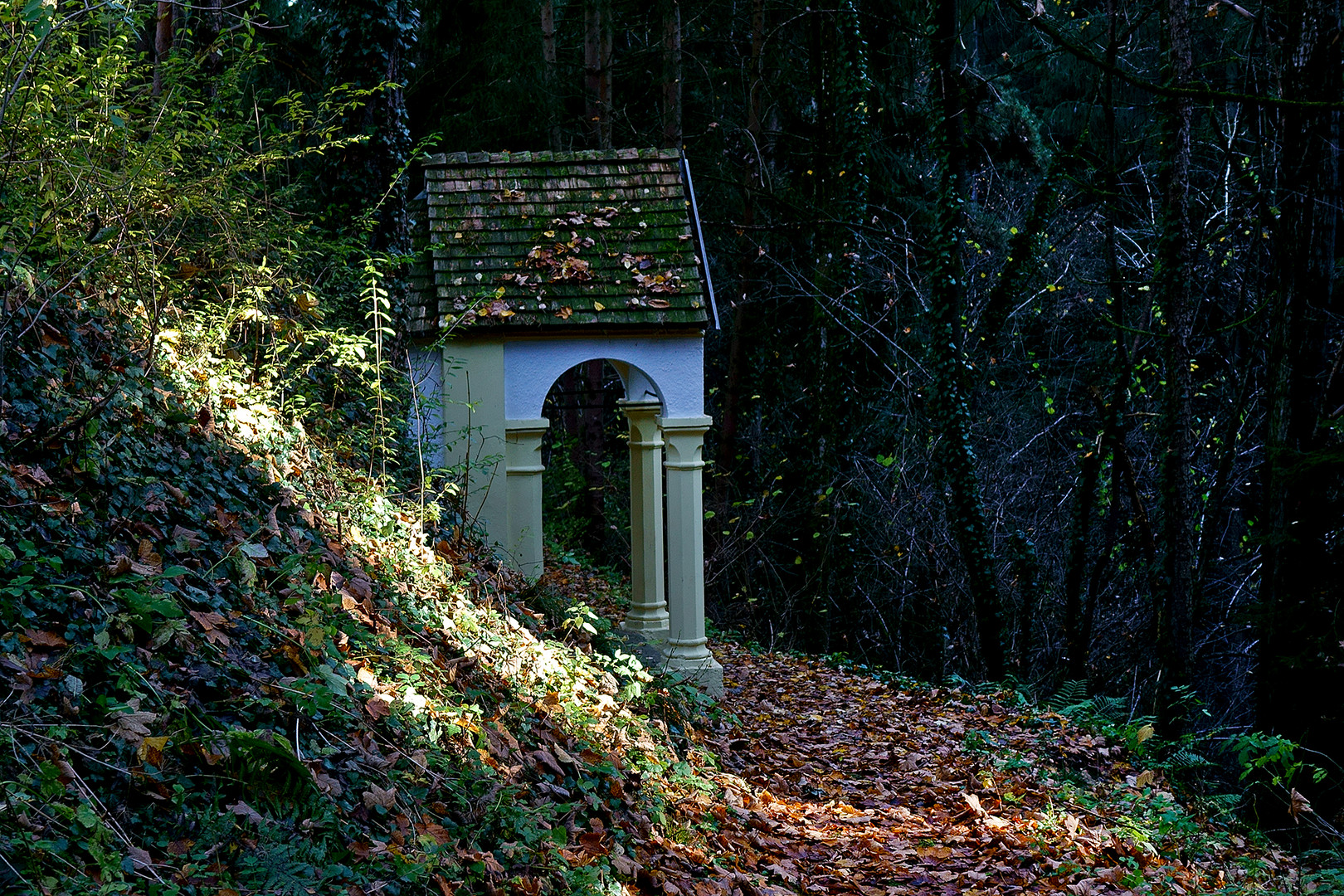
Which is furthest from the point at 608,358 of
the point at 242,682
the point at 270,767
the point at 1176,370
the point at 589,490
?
the point at 589,490

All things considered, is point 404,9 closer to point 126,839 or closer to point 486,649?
point 486,649

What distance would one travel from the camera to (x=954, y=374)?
12.2m

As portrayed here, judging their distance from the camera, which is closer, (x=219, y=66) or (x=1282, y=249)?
(x=1282, y=249)

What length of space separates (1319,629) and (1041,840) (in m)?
3.02

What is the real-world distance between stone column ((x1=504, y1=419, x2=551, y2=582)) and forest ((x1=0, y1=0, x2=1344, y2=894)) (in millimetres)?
577

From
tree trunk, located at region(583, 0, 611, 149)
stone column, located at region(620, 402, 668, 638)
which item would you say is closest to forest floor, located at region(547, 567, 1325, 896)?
stone column, located at region(620, 402, 668, 638)

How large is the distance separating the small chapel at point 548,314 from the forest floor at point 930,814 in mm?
1440

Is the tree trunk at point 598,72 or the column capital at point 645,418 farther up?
the tree trunk at point 598,72

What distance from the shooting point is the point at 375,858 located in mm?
3541

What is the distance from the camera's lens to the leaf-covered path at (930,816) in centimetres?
545

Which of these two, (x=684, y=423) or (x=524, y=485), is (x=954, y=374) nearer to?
(x=684, y=423)

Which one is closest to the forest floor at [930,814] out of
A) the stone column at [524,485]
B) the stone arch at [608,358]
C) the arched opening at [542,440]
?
the arched opening at [542,440]

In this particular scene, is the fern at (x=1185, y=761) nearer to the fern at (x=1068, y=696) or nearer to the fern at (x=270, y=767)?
the fern at (x=1068, y=696)


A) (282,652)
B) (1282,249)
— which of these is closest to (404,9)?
(282,652)
